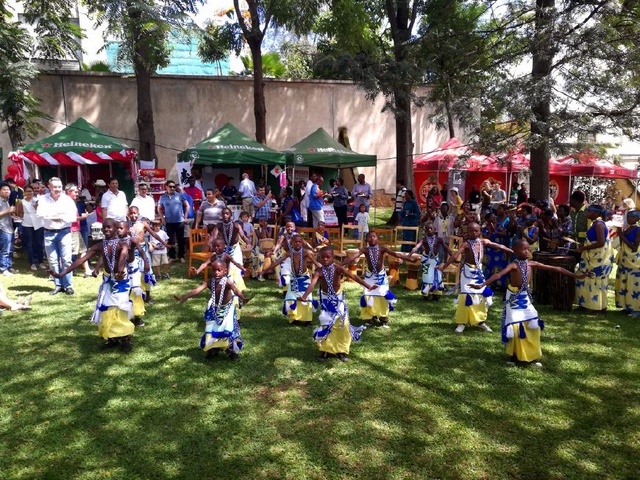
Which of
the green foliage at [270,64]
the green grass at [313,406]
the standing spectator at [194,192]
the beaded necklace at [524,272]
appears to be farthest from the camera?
the green foliage at [270,64]

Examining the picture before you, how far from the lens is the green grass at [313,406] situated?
457 cm

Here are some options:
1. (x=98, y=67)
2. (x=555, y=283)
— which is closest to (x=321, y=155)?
(x=555, y=283)

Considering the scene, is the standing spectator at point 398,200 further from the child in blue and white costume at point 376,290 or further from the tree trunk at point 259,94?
the child in blue and white costume at point 376,290

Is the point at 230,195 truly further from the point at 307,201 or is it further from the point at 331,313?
the point at 331,313

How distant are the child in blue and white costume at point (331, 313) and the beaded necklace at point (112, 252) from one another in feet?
7.96

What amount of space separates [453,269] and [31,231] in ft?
30.2

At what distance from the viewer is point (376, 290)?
8.20 metres

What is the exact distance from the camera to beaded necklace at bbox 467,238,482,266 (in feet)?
26.3

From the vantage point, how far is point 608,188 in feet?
77.8

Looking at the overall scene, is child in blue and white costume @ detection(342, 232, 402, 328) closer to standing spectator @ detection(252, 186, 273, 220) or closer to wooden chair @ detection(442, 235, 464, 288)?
wooden chair @ detection(442, 235, 464, 288)

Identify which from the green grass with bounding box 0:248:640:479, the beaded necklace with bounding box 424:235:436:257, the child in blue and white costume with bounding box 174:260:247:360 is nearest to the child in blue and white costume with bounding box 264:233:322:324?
the green grass with bounding box 0:248:640:479

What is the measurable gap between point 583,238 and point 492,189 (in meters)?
9.52

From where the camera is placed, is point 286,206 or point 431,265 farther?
point 286,206

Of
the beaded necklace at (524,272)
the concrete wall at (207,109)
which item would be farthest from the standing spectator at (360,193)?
the beaded necklace at (524,272)
